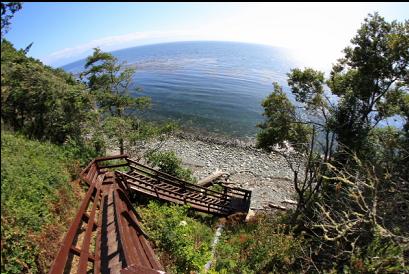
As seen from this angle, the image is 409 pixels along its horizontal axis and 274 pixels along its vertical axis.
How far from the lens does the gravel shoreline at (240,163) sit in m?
27.8

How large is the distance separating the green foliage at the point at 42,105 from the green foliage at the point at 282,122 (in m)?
11.7

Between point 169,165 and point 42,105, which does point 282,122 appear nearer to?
point 169,165

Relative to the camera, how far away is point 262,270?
11969 millimetres

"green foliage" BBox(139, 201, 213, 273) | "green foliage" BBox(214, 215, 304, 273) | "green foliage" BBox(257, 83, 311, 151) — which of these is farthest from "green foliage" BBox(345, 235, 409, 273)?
"green foliage" BBox(257, 83, 311, 151)

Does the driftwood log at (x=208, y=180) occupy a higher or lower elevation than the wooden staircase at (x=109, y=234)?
lower

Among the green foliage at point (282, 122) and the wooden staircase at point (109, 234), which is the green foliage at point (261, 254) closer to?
the wooden staircase at point (109, 234)

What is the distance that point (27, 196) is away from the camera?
8688 millimetres

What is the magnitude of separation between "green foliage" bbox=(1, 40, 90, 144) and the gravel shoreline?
371 inches

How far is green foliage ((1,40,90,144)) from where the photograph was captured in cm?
1141

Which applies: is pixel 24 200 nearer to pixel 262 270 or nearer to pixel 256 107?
pixel 262 270

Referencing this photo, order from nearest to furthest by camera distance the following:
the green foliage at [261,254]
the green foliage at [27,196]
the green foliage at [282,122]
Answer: the green foliage at [27,196], the green foliage at [261,254], the green foliage at [282,122]

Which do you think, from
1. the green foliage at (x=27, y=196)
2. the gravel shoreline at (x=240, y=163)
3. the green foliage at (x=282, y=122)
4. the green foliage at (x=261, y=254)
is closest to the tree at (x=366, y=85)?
the green foliage at (x=282, y=122)

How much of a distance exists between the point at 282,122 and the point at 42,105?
1430 centimetres

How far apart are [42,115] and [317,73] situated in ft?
51.9
